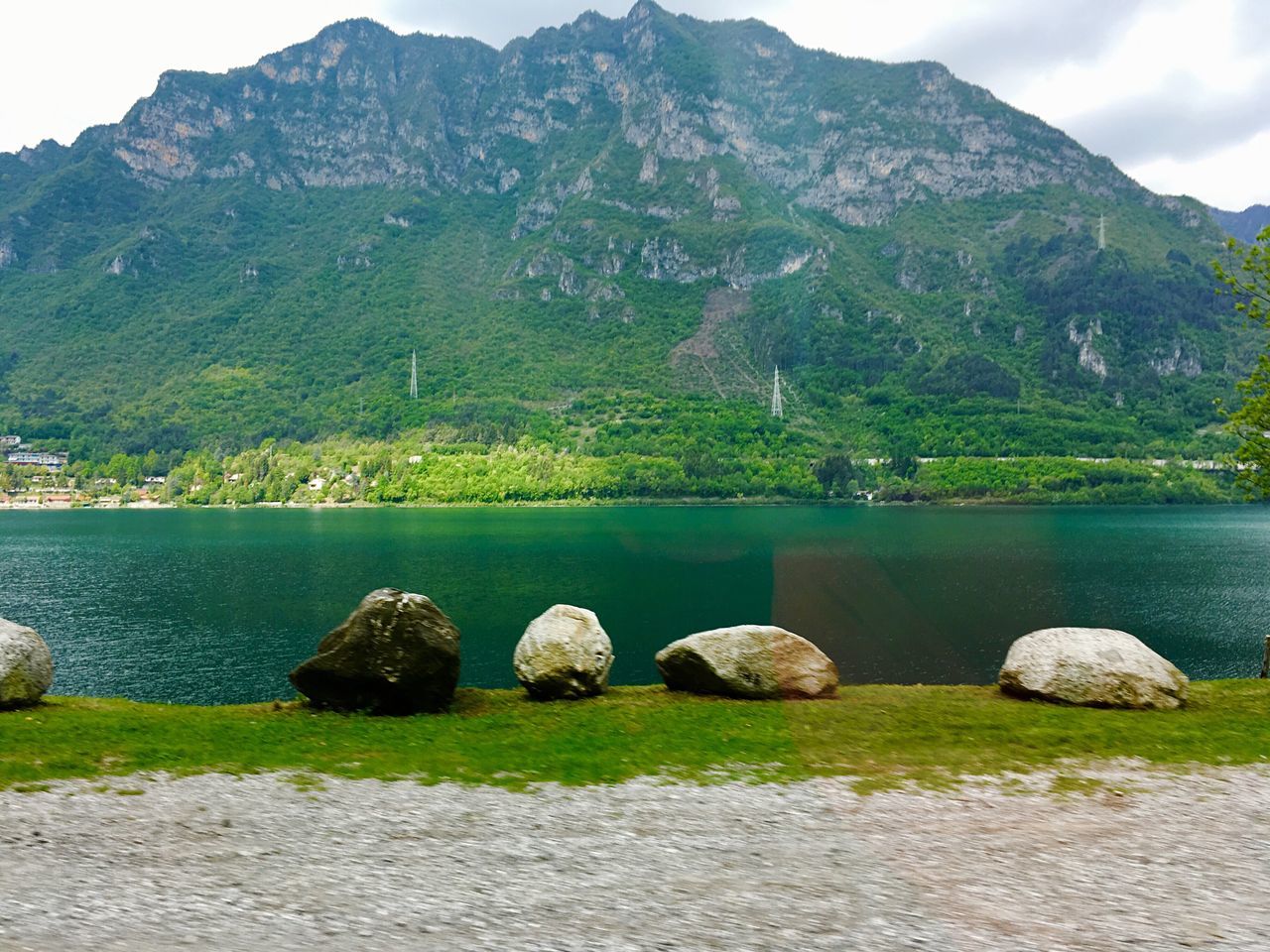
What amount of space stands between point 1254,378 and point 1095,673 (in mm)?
10204

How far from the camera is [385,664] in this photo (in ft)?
45.0

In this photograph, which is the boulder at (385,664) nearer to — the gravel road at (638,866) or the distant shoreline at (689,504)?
the gravel road at (638,866)

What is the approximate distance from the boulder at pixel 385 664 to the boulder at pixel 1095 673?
1009 cm

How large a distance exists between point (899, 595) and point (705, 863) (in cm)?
4763

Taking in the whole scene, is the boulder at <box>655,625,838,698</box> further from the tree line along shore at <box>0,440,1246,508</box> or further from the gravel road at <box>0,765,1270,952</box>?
the tree line along shore at <box>0,440,1246,508</box>

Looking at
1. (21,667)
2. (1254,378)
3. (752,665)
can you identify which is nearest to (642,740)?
(752,665)

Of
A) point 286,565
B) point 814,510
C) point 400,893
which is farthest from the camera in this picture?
point 814,510

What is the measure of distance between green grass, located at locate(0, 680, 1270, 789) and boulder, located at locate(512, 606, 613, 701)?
0.38 metres

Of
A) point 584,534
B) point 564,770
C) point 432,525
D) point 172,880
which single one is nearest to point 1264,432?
point 564,770

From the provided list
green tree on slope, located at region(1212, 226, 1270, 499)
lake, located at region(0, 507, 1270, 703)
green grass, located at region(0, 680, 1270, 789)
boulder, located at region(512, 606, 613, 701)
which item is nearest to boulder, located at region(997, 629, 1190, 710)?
green grass, located at region(0, 680, 1270, 789)

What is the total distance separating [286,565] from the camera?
6788 cm

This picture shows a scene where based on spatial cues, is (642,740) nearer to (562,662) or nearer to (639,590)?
(562,662)

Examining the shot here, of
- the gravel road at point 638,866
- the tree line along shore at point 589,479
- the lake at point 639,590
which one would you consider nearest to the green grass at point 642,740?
the gravel road at point 638,866

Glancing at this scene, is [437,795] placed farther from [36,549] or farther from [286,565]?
[36,549]
